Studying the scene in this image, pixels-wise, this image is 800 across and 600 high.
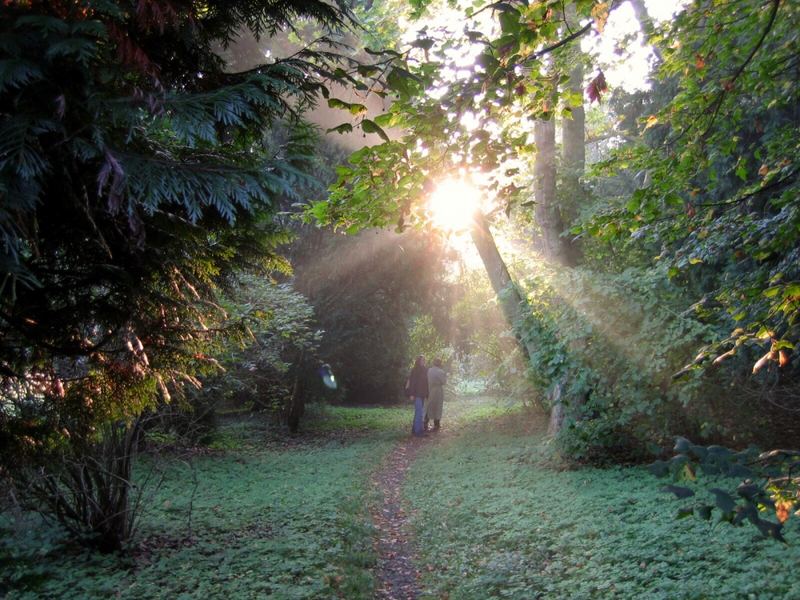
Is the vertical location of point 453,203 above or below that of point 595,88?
below

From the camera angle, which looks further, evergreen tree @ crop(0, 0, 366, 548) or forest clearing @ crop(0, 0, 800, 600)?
forest clearing @ crop(0, 0, 800, 600)

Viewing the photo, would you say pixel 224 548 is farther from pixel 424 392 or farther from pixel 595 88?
pixel 424 392

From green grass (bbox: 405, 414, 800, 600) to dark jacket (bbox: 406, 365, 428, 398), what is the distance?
5092mm

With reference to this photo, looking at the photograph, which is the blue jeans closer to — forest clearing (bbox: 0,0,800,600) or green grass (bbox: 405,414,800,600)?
forest clearing (bbox: 0,0,800,600)

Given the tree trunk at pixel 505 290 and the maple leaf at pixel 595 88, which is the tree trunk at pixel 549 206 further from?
the maple leaf at pixel 595 88

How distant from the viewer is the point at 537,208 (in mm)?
11359

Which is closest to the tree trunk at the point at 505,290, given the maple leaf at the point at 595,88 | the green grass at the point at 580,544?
the green grass at the point at 580,544

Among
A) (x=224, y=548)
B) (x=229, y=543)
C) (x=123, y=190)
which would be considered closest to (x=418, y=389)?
(x=229, y=543)

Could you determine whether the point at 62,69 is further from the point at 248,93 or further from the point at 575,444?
the point at 575,444

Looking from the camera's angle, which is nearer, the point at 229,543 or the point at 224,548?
the point at 224,548

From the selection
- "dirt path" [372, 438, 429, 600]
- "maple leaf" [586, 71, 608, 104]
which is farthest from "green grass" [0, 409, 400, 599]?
"maple leaf" [586, 71, 608, 104]

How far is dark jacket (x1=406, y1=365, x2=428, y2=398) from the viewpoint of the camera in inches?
567

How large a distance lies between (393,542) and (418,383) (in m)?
7.78

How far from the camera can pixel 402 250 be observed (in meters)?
6.65
